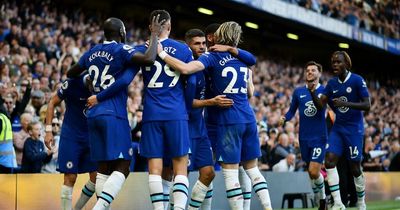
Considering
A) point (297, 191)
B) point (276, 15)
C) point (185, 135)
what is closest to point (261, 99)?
point (276, 15)

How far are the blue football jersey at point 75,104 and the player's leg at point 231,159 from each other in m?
1.86

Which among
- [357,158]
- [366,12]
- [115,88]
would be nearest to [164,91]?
[115,88]

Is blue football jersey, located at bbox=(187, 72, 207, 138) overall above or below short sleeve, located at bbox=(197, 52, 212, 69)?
below

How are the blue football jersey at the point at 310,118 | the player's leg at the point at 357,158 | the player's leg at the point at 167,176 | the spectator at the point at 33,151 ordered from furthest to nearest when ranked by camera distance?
the blue football jersey at the point at 310,118 < the player's leg at the point at 357,158 < the spectator at the point at 33,151 < the player's leg at the point at 167,176

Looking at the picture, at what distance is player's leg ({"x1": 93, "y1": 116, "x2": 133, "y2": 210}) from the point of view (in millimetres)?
8273

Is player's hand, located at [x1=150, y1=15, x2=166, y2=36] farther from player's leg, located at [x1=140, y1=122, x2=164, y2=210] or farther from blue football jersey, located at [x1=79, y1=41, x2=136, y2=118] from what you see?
player's leg, located at [x1=140, y1=122, x2=164, y2=210]

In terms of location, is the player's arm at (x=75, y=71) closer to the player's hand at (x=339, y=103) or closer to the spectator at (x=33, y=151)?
the spectator at (x=33, y=151)

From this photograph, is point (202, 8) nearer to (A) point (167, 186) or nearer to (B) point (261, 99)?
(B) point (261, 99)

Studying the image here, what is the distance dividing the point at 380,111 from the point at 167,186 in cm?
2334

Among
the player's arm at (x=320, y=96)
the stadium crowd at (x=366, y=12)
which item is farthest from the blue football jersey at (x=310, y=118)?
the stadium crowd at (x=366, y=12)

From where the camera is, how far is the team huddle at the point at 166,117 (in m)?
8.42

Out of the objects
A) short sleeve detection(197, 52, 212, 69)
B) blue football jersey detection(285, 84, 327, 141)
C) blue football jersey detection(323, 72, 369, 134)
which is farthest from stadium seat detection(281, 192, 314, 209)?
short sleeve detection(197, 52, 212, 69)

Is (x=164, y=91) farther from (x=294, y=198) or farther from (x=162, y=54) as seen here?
(x=294, y=198)

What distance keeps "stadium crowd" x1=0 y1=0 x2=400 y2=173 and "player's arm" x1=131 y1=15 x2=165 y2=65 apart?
12.8ft
